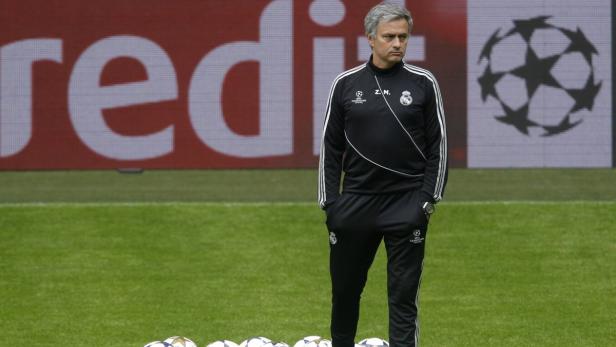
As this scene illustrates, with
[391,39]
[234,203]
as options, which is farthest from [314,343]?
[234,203]

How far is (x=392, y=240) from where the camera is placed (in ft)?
23.2

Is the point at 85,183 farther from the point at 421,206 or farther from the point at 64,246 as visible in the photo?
the point at 421,206

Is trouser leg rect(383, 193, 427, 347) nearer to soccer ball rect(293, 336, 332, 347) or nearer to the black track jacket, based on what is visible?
the black track jacket

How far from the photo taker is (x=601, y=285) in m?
11.4

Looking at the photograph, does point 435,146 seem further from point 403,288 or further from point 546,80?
point 546,80

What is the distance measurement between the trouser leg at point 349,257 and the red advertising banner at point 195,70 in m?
9.91

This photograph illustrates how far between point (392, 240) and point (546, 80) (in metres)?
10.7

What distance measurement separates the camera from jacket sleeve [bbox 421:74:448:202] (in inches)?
275

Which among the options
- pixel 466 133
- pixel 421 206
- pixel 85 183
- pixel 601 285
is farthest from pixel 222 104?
pixel 421 206

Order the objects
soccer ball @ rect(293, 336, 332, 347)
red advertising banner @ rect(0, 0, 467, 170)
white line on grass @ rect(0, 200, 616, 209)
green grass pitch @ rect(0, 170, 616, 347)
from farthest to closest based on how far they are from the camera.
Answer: red advertising banner @ rect(0, 0, 467, 170) < white line on grass @ rect(0, 200, 616, 209) < green grass pitch @ rect(0, 170, 616, 347) < soccer ball @ rect(293, 336, 332, 347)

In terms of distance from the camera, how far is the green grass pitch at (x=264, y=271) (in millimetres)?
9812

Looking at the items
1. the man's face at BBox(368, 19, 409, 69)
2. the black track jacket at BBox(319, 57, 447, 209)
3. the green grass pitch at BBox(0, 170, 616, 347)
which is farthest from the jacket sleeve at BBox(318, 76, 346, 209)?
the green grass pitch at BBox(0, 170, 616, 347)

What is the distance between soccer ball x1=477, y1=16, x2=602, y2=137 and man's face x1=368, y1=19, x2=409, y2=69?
10505mm

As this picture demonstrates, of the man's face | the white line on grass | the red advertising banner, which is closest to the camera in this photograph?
the man's face
